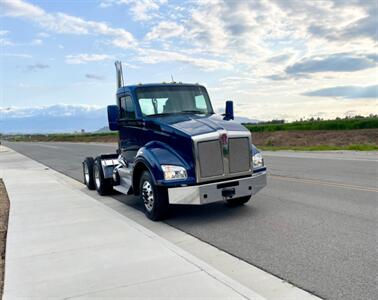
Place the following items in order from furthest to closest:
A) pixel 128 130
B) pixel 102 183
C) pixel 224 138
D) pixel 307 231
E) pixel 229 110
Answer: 1. pixel 102 183
2. pixel 229 110
3. pixel 128 130
4. pixel 224 138
5. pixel 307 231

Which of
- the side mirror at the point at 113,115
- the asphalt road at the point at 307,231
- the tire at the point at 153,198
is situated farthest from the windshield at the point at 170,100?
the asphalt road at the point at 307,231

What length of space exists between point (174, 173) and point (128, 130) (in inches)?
92.3

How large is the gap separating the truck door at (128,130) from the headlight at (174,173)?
5.27ft

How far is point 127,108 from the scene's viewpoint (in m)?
8.98

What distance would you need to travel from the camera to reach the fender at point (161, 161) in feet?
23.0

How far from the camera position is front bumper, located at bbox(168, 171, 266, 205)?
22.7 feet

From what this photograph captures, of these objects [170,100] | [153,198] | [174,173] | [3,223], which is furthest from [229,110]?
[3,223]

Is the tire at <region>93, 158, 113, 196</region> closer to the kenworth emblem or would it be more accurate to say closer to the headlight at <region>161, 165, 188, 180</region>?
the headlight at <region>161, 165, 188, 180</region>

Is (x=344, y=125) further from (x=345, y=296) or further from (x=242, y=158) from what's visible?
(x=345, y=296)

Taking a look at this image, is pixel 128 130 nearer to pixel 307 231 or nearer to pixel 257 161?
pixel 257 161

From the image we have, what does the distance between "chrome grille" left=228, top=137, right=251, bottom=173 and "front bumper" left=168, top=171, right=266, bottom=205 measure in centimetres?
21

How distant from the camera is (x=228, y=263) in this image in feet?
16.9

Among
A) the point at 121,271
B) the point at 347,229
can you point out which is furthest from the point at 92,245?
the point at 347,229

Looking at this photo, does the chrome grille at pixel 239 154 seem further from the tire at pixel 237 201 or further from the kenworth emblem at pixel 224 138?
the tire at pixel 237 201
